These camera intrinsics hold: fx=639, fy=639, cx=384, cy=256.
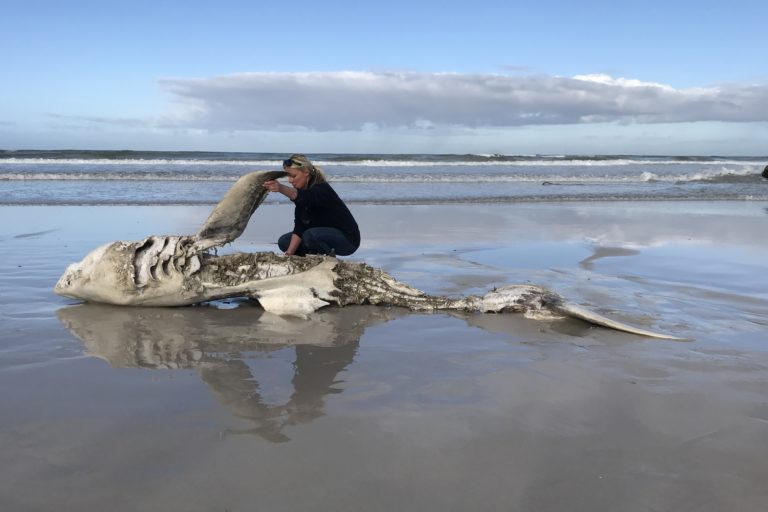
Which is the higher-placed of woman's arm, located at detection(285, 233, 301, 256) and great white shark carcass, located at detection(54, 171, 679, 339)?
woman's arm, located at detection(285, 233, 301, 256)

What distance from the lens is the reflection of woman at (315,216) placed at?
578 cm

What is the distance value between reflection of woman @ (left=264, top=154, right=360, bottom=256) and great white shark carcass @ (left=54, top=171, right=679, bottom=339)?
1.14 feet

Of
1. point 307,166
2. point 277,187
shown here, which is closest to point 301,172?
point 307,166

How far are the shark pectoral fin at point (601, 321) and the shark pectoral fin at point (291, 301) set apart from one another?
1.90 meters

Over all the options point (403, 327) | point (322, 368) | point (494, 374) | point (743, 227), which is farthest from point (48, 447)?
point (743, 227)

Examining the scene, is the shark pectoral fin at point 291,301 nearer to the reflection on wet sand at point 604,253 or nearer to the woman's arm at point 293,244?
the woman's arm at point 293,244

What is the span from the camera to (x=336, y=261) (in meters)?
5.54

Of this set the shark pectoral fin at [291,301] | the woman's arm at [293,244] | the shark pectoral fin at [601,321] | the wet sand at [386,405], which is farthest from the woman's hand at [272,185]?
the shark pectoral fin at [601,321]

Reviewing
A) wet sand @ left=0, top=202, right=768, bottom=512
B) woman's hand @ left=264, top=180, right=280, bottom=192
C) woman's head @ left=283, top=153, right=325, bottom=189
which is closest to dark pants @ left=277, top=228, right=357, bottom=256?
woman's head @ left=283, top=153, right=325, bottom=189

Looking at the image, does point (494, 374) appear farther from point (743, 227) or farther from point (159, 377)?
point (743, 227)

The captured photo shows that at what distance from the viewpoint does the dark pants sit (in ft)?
19.7

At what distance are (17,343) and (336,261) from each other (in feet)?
8.10

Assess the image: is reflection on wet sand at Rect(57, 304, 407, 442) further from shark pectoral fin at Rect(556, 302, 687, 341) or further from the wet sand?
shark pectoral fin at Rect(556, 302, 687, 341)

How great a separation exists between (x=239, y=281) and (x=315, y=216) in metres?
1.09
